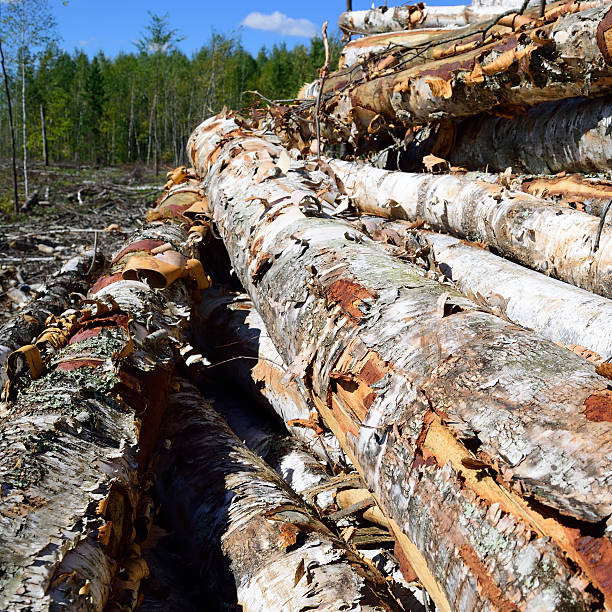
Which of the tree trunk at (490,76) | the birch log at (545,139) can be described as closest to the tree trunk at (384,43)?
the tree trunk at (490,76)

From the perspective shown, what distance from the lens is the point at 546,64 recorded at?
310 cm

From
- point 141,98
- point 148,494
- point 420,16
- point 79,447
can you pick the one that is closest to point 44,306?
point 148,494

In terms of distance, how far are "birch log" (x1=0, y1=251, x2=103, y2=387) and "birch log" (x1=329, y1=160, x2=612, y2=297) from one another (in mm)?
2262

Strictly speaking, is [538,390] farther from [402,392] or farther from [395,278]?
[395,278]

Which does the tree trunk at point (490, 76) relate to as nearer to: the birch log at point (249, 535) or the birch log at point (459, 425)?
the birch log at point (459, 425)

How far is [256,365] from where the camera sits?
11.0ft

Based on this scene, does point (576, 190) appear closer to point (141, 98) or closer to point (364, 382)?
Answer: point (364, 382)

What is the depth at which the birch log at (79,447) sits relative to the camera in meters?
1.35

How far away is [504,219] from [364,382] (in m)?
1.72

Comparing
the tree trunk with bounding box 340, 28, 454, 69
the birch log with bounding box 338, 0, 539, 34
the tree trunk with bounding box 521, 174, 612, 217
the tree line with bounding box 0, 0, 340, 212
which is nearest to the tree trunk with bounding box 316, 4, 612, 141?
the tree trunk with bounding box 340, 28, 454, 69

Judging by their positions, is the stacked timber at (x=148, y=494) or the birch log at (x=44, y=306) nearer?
the stacked timber at (x=148, y=494)

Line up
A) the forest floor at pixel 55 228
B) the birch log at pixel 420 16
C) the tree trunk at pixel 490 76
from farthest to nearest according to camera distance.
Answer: the forest floor at pixel 55 228
the birch log at pixel 420 16
the tree trunk at pixel 490 76

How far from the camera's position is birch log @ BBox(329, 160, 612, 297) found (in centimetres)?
258

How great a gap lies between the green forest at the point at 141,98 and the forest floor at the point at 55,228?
10727 millimetres
